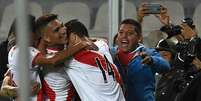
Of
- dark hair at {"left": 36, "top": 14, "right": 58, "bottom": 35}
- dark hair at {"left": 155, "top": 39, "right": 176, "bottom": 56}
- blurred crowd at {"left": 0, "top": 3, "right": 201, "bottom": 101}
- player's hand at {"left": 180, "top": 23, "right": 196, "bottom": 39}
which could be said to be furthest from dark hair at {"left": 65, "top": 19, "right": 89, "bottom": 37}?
player's hand at {"left": 180, "top": 23, "right": 196, "bottom": 39}

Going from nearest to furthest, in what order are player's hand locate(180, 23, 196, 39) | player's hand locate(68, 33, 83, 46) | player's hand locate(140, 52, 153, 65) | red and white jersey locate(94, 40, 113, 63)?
player's hand locate(68, 33, 83, 46) < red and white jersey locate(94, 40, 113, 63) < player's hand locate(140, 52, 153, 65) < player's hand locate(180, 23, 196, 39)

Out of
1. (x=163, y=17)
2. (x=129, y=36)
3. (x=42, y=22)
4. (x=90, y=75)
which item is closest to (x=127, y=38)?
(x=129, y=36)

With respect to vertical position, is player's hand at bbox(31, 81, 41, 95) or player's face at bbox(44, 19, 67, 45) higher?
player's face at bbox(44, 19, 67, 45)

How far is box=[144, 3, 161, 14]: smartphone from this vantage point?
13.6 feet

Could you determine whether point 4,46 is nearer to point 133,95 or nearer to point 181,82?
point 133,95

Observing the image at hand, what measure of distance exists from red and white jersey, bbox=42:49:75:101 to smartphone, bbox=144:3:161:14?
148 centimetres

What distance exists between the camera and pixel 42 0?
485cm

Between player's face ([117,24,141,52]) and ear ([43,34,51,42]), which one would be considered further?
player's face ([117,24,141,52])

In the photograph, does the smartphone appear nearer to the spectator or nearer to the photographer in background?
the photographer in background

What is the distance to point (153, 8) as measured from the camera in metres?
4.23

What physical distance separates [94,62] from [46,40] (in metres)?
0.26

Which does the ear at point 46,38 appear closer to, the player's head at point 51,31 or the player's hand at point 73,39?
the player's head at point 51,31

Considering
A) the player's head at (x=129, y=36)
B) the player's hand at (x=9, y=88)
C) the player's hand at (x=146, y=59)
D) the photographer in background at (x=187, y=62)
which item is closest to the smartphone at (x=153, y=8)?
the photographer in background at (x=187, y=62)

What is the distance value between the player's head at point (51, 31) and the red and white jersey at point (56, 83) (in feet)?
0.20
